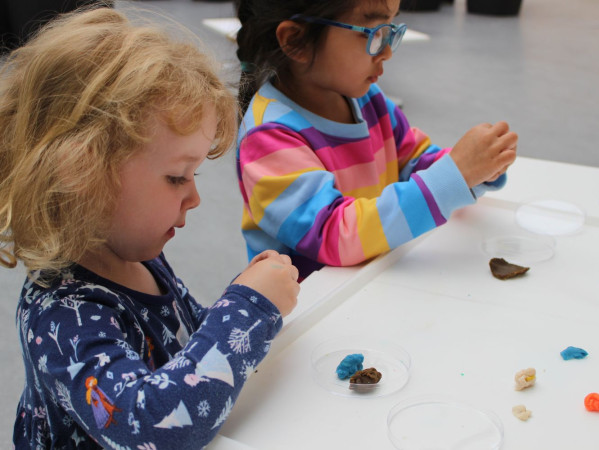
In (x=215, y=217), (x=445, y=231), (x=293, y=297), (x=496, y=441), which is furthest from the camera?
(x=215, y=217)

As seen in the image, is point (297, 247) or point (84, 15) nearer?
point (84, 15)

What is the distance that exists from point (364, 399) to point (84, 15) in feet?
1.60

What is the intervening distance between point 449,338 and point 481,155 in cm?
34

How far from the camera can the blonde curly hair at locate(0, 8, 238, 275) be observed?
0.67m

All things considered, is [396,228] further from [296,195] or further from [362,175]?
[362,175]

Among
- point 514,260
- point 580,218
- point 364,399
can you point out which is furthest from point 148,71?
point 580,218

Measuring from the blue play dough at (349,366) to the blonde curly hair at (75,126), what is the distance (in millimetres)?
263

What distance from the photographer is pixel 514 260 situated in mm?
977

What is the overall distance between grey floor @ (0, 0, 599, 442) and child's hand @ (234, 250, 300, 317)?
27cm

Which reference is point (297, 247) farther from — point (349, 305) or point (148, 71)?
point (148, 71)

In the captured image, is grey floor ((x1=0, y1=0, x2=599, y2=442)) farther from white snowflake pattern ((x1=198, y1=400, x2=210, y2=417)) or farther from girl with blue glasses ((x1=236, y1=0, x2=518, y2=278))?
white snowflake pattern ((x1=198, y1=400, x2=210, y2=417))

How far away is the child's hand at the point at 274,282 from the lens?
0.74 m

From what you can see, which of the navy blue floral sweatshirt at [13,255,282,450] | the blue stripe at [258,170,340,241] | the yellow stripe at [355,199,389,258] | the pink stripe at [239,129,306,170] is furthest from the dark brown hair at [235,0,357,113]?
the navy blue floral sweatshirt at [13,255,282,450]

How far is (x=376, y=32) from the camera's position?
3.83 feet
